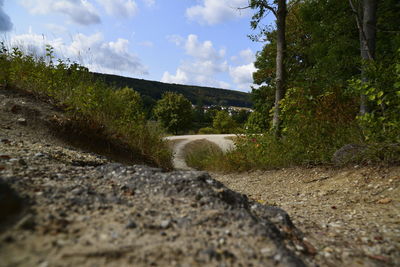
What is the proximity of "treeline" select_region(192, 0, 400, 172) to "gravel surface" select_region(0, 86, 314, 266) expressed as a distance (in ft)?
9.39

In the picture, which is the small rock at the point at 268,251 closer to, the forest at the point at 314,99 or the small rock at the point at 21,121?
the forest at the point at 314,99

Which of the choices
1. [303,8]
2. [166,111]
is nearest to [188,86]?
[166,111]

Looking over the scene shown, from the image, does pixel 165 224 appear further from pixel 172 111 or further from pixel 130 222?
pixel 172 111

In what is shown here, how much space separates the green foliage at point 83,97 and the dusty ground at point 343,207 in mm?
2556

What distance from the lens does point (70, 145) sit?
4.19 metres

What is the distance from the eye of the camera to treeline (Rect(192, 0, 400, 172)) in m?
3.67

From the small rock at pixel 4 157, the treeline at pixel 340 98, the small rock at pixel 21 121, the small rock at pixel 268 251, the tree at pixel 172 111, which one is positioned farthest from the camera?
the tree at pixel 172 111

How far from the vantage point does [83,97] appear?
4453 mm

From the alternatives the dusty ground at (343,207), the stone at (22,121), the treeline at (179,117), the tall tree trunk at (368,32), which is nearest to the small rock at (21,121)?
the stone at (22,121)

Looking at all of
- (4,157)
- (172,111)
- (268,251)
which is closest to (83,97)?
(4,157)

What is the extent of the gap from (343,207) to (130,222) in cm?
268

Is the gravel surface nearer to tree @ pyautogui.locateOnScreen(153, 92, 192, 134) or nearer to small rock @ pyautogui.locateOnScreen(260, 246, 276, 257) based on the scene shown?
small rock @ pyautogui.locateOnScreen(260, 246, 276, 257)

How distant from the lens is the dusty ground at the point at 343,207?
5.32 ft

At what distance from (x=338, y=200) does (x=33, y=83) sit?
6140 mm
